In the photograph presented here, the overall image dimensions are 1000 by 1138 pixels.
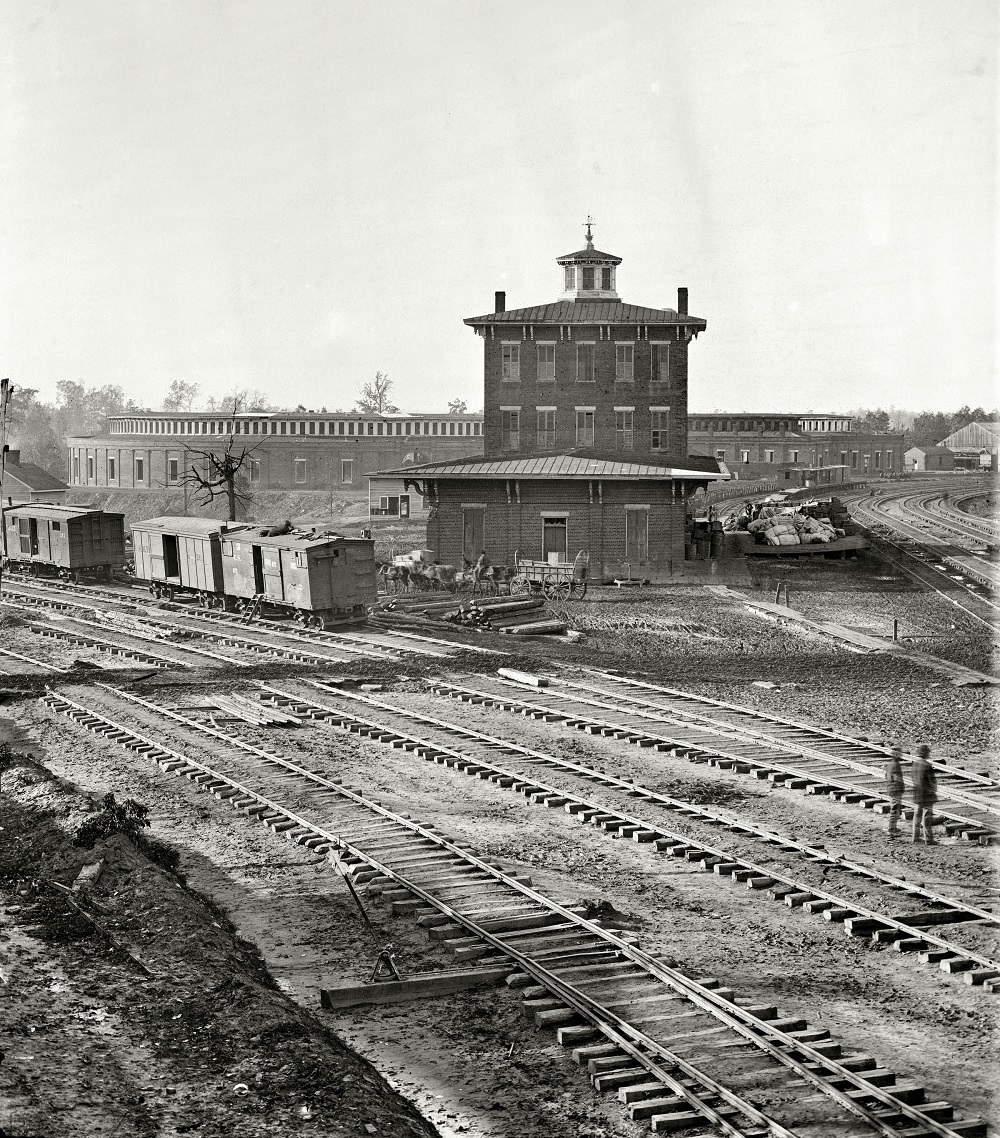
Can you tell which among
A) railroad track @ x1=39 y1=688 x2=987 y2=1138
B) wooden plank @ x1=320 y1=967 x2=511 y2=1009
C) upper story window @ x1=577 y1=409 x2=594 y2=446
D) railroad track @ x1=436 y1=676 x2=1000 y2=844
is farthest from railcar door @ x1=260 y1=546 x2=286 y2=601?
wooden plank @ x1=320 y1=967 x2=511 y2=1009

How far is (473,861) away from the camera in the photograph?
14.8 meters

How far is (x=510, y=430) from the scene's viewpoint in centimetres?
5384

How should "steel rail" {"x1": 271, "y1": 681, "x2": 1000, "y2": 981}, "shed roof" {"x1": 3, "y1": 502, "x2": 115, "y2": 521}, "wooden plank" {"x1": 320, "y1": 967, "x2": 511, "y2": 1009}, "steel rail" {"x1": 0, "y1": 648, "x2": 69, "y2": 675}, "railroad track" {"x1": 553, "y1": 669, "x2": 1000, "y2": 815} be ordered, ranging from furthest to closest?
1. "shed roof" {"x1": 3, "y1": 502, "x2": 115, "y2": 521}
2. "steel rail" {"x1": 0, "y1": 648, "x2": 69, "y2": 675}
3. "railroad track" {"x1": 553, "y1": 669, "x2": 1000, "y2": 815}
4. "steel rail" {"x1": 271, "y1": 681, "x2": 1000, "y2": 981}
5. "wooden plank" {"x1": 320, "y1": 967, "x2": 511, "y2": 1009}

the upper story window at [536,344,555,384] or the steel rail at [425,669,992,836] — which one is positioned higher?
the upper story window at [536,344,555,384]

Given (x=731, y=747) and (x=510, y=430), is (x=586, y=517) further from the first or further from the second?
(x=731, y=747)

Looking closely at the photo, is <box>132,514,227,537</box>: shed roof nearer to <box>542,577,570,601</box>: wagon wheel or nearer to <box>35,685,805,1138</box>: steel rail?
<box>542,577,570,601</box>: wagon wheel

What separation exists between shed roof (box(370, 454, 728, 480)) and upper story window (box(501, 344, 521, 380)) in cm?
862

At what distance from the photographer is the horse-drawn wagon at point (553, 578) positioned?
130 ft

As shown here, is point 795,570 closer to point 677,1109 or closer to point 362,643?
point 362,643

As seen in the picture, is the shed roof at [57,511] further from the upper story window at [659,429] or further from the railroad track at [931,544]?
the railroad track at [931,544]

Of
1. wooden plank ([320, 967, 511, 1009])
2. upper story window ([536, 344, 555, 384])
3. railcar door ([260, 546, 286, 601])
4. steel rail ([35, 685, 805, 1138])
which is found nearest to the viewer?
steel rail ([35, 685, 805, 1138])

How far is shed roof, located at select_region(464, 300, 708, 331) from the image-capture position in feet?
173

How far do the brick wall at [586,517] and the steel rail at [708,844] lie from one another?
21765mm

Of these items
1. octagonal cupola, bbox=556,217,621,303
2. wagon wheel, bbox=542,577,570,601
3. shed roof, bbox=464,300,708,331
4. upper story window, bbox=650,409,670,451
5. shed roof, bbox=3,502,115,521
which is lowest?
wagon wheel, bbox=542,577,570,601
